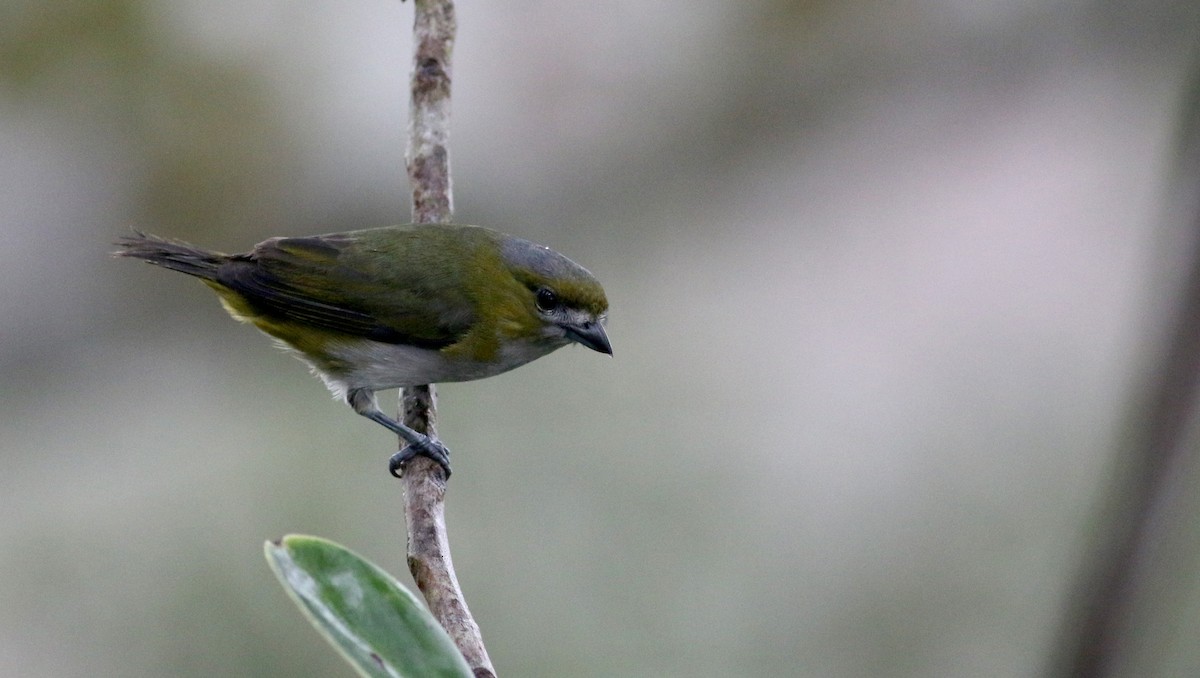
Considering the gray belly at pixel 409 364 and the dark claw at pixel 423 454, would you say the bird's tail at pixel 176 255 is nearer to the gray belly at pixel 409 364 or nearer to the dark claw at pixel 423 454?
the gray belly at pixel 409 364

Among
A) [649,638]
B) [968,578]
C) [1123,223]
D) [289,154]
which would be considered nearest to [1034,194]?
[1123,223]

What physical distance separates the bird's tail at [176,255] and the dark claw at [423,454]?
0.91 metres

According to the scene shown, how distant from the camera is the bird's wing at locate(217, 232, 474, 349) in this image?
10.5ft

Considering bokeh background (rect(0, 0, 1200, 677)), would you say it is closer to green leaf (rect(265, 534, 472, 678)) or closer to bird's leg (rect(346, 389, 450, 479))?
bird's leg (rect(346, 389, 450, 479))

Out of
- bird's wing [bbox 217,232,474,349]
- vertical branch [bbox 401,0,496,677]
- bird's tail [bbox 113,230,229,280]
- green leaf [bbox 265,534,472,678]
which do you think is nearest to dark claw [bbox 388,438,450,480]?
vertical branch [bbox 401,0,496,677]

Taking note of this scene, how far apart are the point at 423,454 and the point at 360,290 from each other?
68 centimetres

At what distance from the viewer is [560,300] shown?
3.15m

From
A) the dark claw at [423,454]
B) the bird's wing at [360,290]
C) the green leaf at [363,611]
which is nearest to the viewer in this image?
the green leaf at [363,611]

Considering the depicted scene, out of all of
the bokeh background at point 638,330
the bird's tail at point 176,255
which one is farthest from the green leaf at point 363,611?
the bokeh background at point 638,330

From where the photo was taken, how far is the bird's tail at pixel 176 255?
329cm

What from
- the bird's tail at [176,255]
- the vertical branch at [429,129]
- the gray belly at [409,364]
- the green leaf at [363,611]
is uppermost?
the vertical branch at [429,129]

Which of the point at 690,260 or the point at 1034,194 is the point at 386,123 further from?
the point at 1034,194

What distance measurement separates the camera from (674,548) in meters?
4.29

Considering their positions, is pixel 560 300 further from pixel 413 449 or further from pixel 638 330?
pixel 638 330
